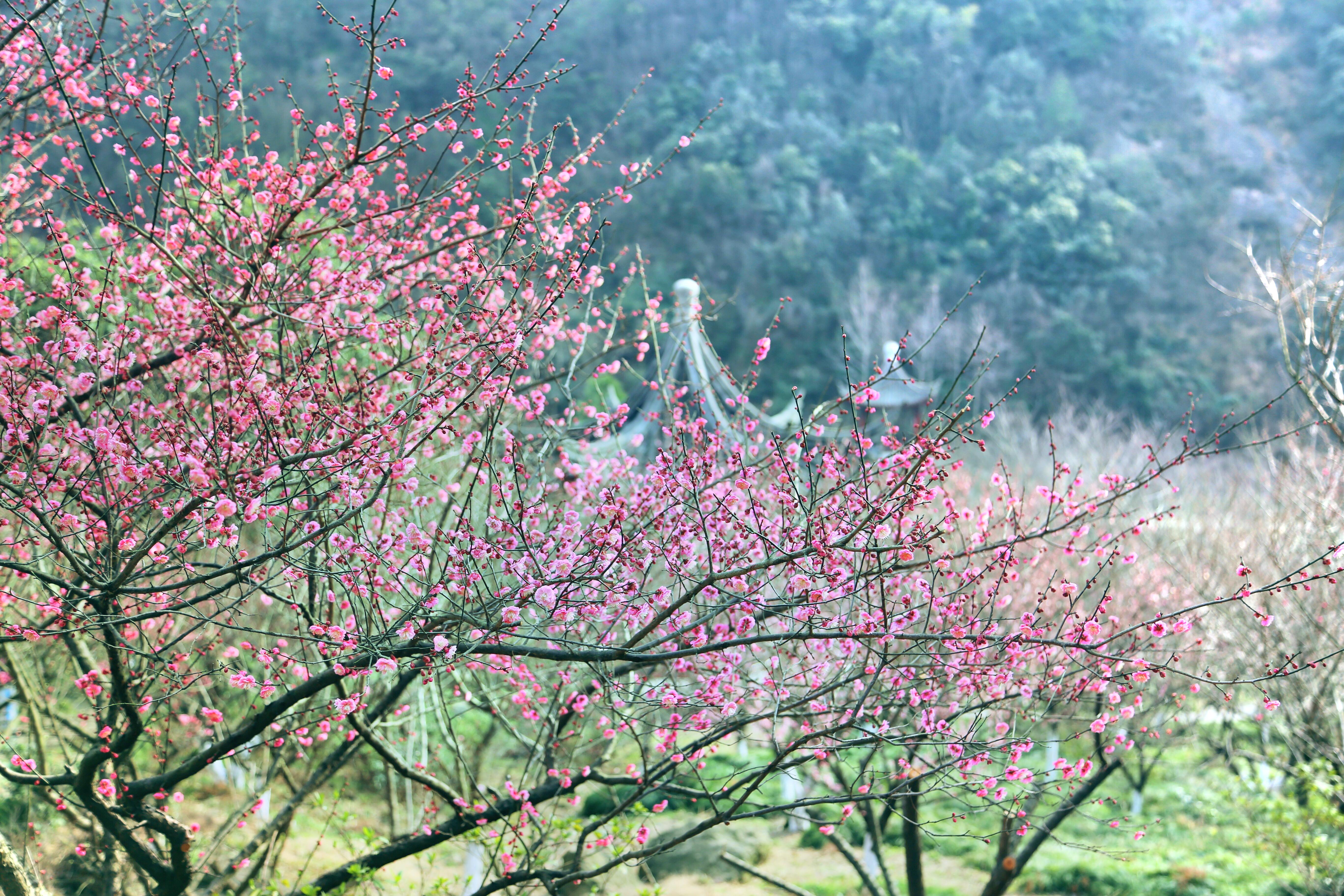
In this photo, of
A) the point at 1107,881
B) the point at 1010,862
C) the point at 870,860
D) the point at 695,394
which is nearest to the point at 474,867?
the point at 1010,862

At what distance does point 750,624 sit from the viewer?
3.34 m

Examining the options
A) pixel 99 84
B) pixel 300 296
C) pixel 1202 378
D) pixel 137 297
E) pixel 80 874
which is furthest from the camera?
pixel 1202 378

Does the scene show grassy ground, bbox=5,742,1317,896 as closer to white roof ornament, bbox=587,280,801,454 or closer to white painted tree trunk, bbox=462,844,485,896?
white painted tree trunk, bbox=462,844,485,896

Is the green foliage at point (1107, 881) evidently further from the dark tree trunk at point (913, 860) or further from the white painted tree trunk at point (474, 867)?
the white painted tree trunk at point (474, 867)

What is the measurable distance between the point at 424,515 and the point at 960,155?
2811 cm

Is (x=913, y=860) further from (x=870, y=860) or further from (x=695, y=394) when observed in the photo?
(x=870, y=860)

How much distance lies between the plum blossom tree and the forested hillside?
1954 cm

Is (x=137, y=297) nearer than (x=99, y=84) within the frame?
Yes

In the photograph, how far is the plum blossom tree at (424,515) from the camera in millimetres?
2768

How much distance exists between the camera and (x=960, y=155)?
2986cm

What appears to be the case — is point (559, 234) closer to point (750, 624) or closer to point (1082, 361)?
point (750, 624)

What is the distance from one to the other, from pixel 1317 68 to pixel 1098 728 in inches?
1456

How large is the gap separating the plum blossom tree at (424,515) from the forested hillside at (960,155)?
19.5 metres

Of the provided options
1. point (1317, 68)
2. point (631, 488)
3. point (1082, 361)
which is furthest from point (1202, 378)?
point (631, 488)
